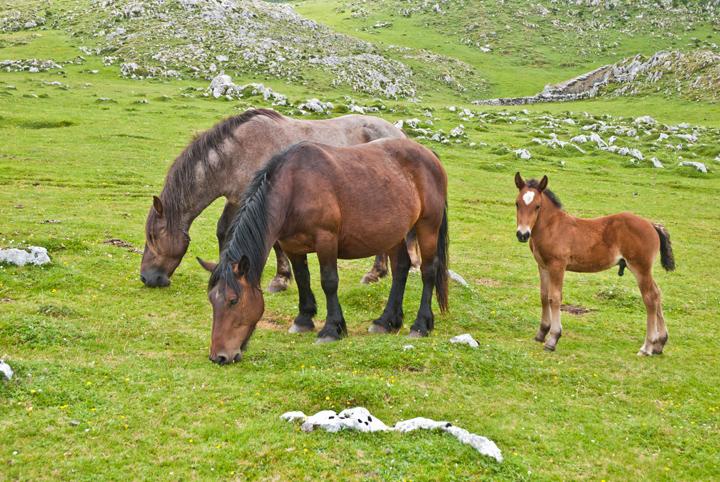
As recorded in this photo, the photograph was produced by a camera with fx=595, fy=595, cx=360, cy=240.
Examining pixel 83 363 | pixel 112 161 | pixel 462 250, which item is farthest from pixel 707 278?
pixel 112 161

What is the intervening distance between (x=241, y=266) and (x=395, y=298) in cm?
368

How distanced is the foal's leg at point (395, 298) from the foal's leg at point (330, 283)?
1.00 metres

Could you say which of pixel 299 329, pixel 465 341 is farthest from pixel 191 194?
pixel 465 341

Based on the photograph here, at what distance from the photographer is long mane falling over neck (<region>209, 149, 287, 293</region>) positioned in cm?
806

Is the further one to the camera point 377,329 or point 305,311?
point 377,329

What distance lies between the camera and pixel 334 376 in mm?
7801

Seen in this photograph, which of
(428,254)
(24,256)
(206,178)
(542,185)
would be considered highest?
(542,185)

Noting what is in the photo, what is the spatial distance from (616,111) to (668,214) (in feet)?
113

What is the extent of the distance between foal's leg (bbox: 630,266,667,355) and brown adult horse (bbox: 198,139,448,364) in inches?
136

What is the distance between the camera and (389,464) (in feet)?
19.9

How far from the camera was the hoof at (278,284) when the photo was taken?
13180 millimetres

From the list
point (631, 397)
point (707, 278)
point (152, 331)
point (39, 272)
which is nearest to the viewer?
point (631, 397)

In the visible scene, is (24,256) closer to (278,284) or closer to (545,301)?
(278,284)

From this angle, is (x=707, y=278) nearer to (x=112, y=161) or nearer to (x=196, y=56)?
(x=112, y=161)
